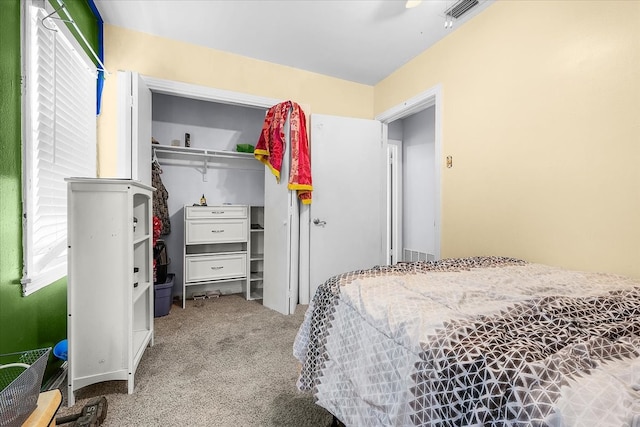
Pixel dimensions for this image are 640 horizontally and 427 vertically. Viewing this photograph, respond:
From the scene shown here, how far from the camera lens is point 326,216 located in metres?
2.96

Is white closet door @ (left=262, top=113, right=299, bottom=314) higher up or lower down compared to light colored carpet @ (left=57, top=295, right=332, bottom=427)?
higher up

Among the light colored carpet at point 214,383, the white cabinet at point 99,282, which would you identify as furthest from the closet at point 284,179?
the white cabinet at point 99,282

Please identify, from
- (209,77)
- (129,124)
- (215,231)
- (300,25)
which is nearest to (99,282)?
(129,124)

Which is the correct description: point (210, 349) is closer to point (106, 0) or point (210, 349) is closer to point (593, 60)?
point (106, 0)

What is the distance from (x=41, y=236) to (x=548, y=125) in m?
2.95

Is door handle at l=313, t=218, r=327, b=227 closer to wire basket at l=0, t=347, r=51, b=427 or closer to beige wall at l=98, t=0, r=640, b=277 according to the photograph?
beige wall at l=98, t=0, r=640, b=277

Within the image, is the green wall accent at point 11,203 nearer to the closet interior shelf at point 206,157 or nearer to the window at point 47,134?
the window at point 47,134

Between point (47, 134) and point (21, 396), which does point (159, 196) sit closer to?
point (47, 134)

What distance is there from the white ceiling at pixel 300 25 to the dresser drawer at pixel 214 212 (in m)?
1.57

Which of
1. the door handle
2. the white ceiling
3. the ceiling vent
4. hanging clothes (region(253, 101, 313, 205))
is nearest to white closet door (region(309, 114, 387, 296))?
the door handle

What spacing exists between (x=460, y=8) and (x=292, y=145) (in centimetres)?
168

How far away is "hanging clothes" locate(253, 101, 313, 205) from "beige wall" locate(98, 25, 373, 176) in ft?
1.08

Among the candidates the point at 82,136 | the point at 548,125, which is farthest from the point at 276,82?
the point at 548,125

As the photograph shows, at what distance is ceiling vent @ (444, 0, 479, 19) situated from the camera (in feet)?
6.62
